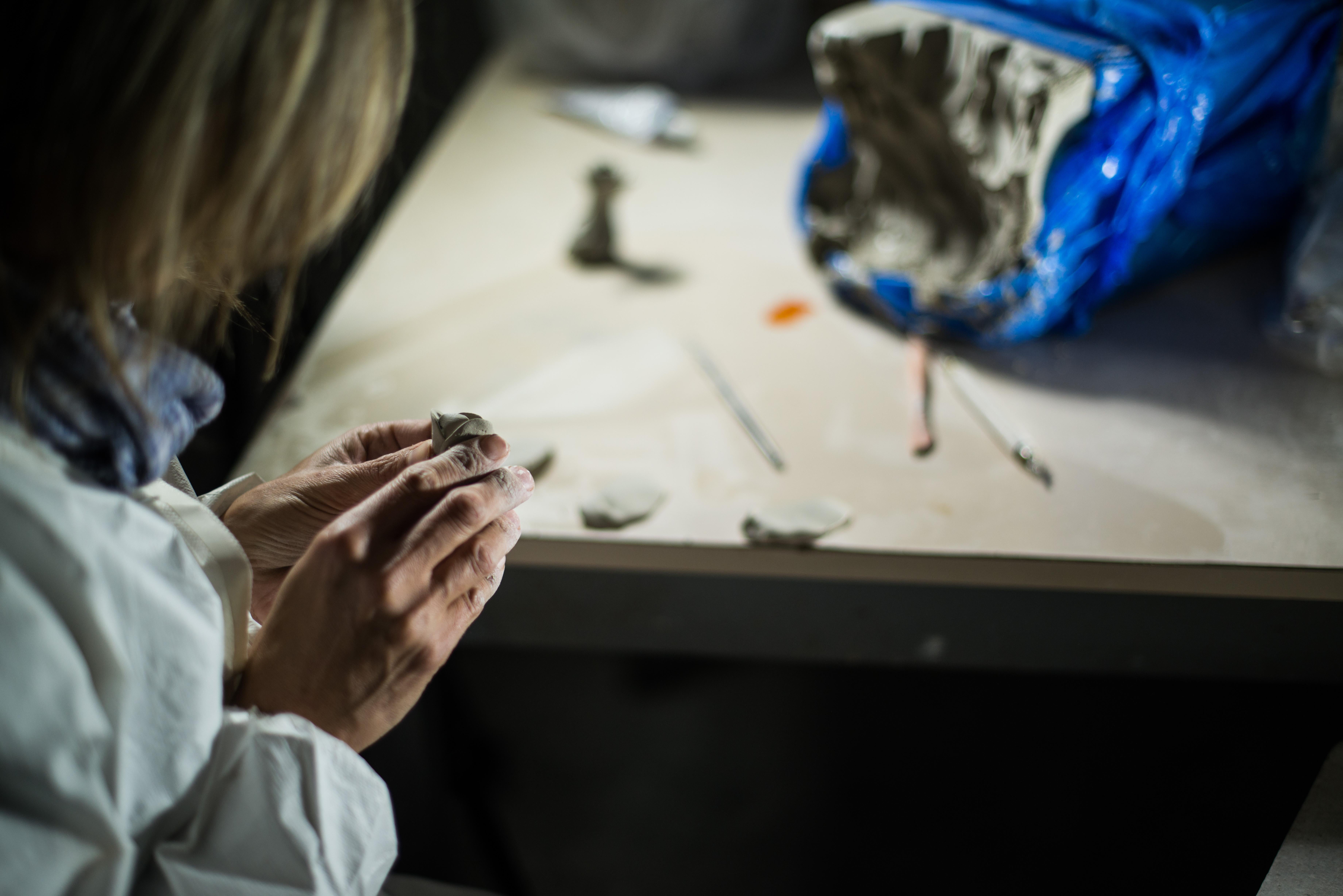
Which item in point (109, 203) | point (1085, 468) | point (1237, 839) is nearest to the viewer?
point (109, 203)

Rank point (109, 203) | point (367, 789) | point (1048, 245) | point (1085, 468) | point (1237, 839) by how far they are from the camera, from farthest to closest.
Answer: point (1048, 245) < point (1085, 468) < point (1237, 839) < point (367, 789) < point (109, 203)

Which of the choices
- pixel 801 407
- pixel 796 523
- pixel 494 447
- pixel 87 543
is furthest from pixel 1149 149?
pixel 87 543

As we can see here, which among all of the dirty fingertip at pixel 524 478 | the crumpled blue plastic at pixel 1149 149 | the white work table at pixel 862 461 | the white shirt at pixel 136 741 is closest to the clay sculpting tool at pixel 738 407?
the white work table at pixel 862 461

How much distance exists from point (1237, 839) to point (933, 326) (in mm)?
601

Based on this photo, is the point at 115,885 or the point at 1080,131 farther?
the point at 1080,131

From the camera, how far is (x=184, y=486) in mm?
658

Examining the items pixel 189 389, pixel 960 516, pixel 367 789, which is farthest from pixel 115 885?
pixel 960 516

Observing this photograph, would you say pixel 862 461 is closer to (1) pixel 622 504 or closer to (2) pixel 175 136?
(1) pixel 622 504

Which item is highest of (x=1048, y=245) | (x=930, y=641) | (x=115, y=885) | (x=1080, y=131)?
(x=1080, y=131)

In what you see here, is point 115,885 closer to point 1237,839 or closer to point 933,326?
point 1237,839

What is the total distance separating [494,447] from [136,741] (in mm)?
272

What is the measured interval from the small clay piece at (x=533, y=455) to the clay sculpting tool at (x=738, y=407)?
0.66 ft

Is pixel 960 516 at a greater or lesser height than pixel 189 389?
lesser

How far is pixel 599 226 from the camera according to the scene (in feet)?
4.17
